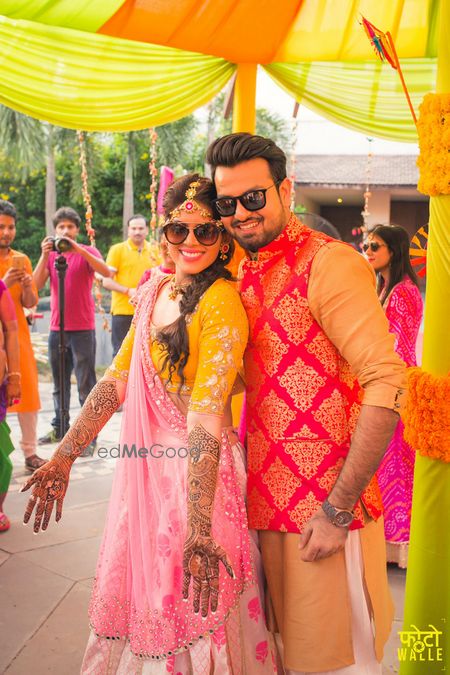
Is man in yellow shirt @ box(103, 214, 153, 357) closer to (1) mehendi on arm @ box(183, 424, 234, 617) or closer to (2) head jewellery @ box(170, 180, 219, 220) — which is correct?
(2) head jewellery @ box(170, 180, 219, 220)

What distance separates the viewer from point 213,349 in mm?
1675

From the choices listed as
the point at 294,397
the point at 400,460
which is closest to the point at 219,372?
the point at 294,397

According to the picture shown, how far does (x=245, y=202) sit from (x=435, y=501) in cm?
117

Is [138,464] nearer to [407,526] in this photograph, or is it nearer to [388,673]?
[388,673]

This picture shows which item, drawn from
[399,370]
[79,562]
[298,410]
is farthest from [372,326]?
[79,562]

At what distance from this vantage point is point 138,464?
1866 millimetres

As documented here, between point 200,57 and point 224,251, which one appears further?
point 200,57

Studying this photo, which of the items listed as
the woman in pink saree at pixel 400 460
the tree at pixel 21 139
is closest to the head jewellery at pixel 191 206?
the woman in pink saree at pixel 400 460

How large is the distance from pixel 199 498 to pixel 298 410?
0.34 metres

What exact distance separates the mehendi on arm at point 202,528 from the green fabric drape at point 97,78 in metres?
2.81

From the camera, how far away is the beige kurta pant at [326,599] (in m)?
1.68

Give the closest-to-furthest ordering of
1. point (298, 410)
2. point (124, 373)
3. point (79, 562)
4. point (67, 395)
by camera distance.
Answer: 1. point (298, 410)
2. point (124, 373)
3. point (79, 562)
4. point (67, 395)

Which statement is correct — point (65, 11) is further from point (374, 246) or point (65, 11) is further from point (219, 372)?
point (219, 372)

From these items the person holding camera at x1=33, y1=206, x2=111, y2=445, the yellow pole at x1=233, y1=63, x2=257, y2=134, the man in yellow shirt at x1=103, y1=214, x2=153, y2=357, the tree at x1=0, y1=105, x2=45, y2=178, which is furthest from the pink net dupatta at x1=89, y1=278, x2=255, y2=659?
the tree at x1=0, y1=105, x2=45, y2=178
